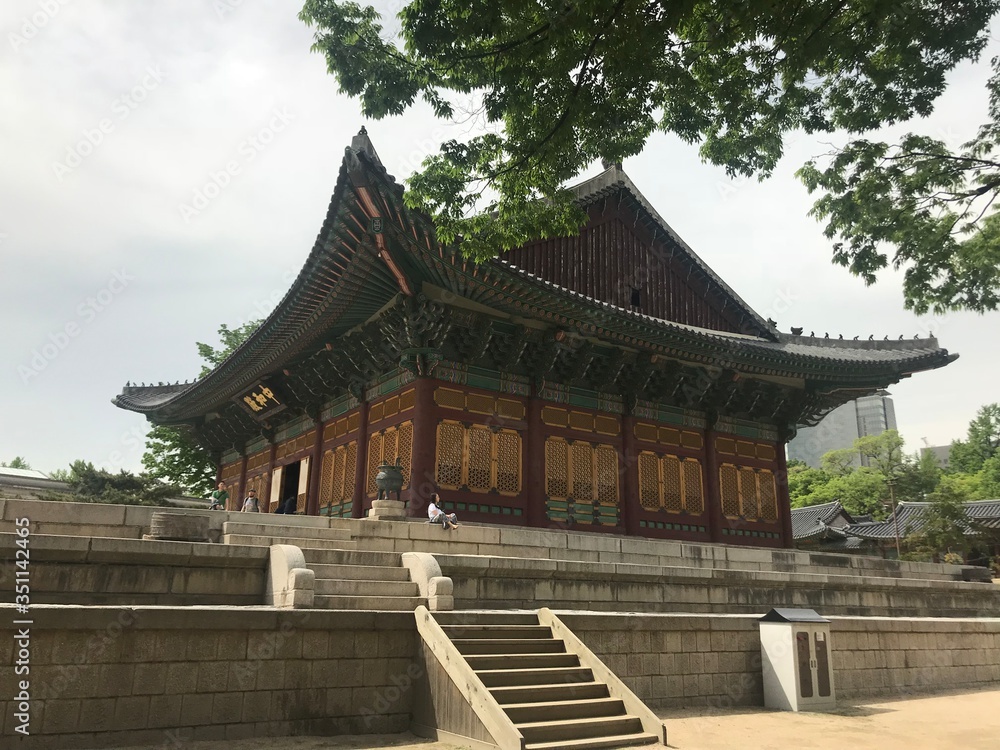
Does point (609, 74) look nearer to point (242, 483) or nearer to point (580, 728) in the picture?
point (580, 728)

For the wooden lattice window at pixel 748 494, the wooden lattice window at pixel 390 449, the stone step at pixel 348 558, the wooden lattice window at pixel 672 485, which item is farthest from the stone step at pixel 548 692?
the wooden lattice window at pixel 748 494

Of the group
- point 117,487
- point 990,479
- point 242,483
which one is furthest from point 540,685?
point 990,479

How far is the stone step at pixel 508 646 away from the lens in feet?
27.3

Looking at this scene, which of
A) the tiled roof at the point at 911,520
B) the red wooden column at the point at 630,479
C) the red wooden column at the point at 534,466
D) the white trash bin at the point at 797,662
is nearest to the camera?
the white trash bin at the point at 797,662

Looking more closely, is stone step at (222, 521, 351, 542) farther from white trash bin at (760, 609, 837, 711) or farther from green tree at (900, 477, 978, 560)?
green tree at (900, 477, 978, 560)

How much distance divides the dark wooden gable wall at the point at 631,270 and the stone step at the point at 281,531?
8977 mm

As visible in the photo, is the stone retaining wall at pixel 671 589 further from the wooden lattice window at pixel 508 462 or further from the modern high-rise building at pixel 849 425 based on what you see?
the modern high-rise building at pixel 849 425

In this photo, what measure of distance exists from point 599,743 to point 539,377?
10.9 m

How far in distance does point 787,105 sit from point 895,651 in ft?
29.1

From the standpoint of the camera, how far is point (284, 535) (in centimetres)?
1105

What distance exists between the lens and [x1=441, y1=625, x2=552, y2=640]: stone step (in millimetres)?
8461

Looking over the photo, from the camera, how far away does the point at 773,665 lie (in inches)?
406

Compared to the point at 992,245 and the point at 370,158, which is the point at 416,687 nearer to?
the point at 370,158

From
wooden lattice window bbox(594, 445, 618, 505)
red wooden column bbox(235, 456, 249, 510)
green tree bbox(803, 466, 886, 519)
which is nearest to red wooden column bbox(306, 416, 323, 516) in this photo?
red wooden column bbox(235, 456, 249, 510)
